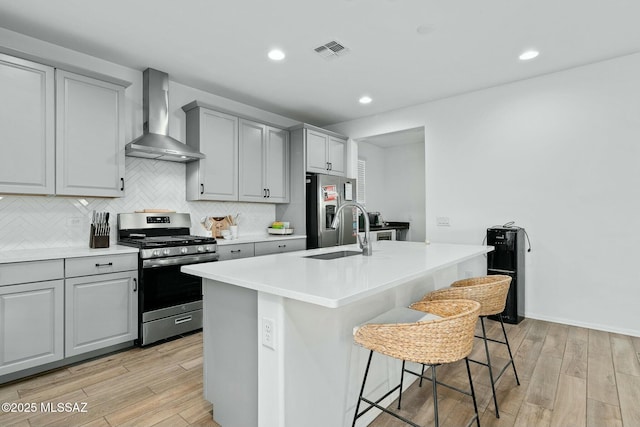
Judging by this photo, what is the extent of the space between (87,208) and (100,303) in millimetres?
956

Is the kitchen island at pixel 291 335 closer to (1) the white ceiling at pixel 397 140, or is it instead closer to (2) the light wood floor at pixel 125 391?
(2) the light wood floor at pixel 125 391

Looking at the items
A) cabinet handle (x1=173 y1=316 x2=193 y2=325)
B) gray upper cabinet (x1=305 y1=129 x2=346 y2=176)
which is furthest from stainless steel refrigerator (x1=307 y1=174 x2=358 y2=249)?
cabinet handle (x1=173 y1=316 x2=193 y2=325)

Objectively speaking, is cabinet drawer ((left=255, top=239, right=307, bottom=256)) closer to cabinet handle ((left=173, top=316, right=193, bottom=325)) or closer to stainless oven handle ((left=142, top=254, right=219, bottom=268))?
stainless oven handle ((left=142, top=254, right=219, bottom=268))

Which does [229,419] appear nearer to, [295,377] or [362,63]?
[295,377]

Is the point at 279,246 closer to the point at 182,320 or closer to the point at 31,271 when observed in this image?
the point at 182,320

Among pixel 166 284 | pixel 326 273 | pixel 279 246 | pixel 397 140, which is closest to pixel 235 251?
pixel 279 246

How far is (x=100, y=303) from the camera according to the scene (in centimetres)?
268

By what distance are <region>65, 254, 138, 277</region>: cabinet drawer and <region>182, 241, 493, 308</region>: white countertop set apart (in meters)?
1.38

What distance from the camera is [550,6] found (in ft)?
7.93

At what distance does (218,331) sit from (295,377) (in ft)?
1.84

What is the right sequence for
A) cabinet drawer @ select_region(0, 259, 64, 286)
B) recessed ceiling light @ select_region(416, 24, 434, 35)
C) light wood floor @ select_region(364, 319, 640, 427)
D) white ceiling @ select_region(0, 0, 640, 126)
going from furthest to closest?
recessed ceiling light @ select_region(416, 24, 434, 35), white ceiling @ select_region(0, 0, 640, 126), cabinet drawer @ select_region(0, 259, 64, 286), light wood floor @ select_region(364, 319, 640, 427)

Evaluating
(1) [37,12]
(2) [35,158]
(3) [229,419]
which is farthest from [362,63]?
(3) [229,419]

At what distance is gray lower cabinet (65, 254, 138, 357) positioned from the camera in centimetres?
253

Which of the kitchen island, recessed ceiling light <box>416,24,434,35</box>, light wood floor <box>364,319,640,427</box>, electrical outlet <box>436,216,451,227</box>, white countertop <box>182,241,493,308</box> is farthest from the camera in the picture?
electrical outlet <box>436,216,451,227</box>
